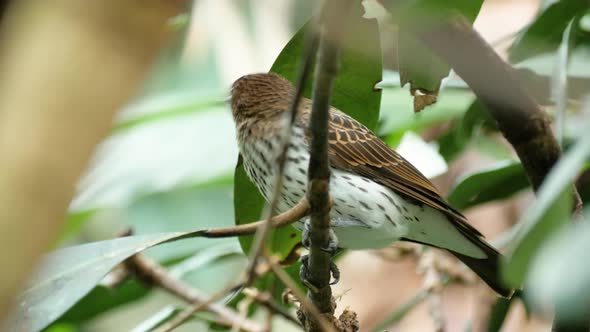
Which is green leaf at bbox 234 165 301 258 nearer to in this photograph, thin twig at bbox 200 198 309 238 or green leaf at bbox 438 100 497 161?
green leaf at bbox 438 100 497 161

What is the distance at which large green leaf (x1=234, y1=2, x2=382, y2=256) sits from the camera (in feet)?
6.68

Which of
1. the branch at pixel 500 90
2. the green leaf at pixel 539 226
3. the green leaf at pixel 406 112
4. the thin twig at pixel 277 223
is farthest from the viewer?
the green leaf at pixel 406 112

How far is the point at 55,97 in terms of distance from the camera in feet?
2.72

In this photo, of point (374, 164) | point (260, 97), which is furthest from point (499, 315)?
point (260, 97)

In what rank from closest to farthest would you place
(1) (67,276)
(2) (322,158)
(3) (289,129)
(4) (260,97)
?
(3) (289,129) → (2) (322,158) → (1) (67,276) → (4) (260,97)

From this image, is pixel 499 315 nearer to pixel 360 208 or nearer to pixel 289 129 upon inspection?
pixel 360 208

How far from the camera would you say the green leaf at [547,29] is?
210cm

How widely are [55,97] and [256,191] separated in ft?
5.20

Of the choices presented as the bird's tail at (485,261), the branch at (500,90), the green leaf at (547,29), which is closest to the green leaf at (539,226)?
the branch at (500,90)

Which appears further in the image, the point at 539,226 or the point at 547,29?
the point at 547,29

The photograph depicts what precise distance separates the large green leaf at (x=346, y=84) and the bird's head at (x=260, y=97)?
163 millimetres

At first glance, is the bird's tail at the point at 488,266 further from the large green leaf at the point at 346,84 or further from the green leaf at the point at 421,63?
the green leaf at the point at 421,63

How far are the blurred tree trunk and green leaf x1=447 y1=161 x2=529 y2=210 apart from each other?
5.44 feet

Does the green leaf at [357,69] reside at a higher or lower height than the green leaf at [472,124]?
higher
